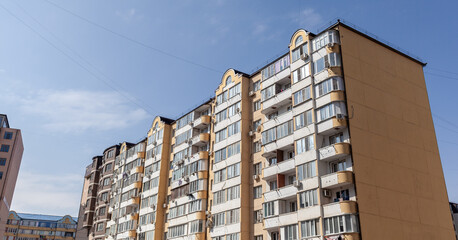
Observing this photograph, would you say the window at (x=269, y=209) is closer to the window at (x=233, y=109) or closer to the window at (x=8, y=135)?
the window at (x=233, y=109)

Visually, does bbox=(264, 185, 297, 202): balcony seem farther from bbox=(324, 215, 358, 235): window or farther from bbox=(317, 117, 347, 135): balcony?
bbox=(317, 117, 347, 135): balcony

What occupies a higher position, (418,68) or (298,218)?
(418,68)

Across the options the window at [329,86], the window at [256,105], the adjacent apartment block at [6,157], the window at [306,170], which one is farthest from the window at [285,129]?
A: the adjacent apartment block at [6,157]

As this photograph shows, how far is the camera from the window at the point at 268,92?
52284mm

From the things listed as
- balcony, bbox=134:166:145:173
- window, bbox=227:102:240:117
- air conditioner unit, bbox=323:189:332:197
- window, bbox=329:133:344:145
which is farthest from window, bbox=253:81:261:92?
balcony, bbox=134:166:145:173

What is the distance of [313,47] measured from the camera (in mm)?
46969

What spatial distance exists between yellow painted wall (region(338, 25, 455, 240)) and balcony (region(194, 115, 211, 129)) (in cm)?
2597

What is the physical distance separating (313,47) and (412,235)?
71.8ft

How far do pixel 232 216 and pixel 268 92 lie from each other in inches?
632

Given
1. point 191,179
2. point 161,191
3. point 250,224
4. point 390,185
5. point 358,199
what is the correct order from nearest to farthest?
1. point 358,199
2. point 390,185
3. point 250,224
4. point 191,179
5. point 161,191

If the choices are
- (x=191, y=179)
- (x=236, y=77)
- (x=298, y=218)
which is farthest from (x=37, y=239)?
(x=298, y=218)

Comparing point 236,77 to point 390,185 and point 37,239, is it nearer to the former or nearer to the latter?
point 390,185

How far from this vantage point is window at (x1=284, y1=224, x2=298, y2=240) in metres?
42.7

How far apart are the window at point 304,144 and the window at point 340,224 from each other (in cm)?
784
